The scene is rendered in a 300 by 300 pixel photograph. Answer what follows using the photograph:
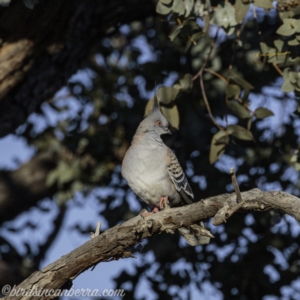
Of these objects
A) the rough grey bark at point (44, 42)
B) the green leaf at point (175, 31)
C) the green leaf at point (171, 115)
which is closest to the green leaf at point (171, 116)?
the green leaf at point (171, 115)

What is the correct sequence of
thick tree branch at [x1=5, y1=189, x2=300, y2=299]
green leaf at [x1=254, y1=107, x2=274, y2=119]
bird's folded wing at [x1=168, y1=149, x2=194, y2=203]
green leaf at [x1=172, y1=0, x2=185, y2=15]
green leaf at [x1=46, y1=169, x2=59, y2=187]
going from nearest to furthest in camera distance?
thick tree branch at [x1=5, y1=189, x2=300, y2=299], green leaf at [x1=172, y1=0, x2=185, y2=15], green leaf at [x1=254, y1=107, x2=274, y2=119], bird's folded wing at [x1=168, y1=149, x2=194, y2=203], green leaf at [x1=46, y1=169, x2=59, y2=187]

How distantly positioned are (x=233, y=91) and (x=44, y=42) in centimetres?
129

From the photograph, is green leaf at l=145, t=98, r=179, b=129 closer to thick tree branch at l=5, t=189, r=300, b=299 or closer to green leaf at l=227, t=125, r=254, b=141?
green leaf at l=227, t=125, r=254, b=141

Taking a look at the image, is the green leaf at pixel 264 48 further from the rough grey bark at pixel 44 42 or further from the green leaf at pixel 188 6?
the rough grey bark at pixel 44 42

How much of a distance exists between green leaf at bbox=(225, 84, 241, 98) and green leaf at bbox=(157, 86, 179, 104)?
12.8 inches

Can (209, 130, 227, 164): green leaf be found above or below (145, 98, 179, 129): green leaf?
below

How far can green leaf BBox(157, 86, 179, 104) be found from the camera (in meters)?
4.01

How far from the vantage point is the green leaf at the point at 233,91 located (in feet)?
13.3

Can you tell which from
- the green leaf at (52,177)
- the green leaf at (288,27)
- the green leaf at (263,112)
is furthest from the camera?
the green leaf at (52,177)

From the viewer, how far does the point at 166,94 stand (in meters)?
4.02

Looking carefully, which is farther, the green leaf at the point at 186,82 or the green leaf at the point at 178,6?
the green leaf at the point at 186,82

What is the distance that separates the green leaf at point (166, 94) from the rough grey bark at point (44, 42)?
0.83 meters

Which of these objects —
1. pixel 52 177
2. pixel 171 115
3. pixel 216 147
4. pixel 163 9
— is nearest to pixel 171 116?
pixel 171 115

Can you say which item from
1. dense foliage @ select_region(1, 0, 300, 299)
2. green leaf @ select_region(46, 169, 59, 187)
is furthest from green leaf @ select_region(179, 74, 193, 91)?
green leaf @ select_region(46, 169, 59, 187)
